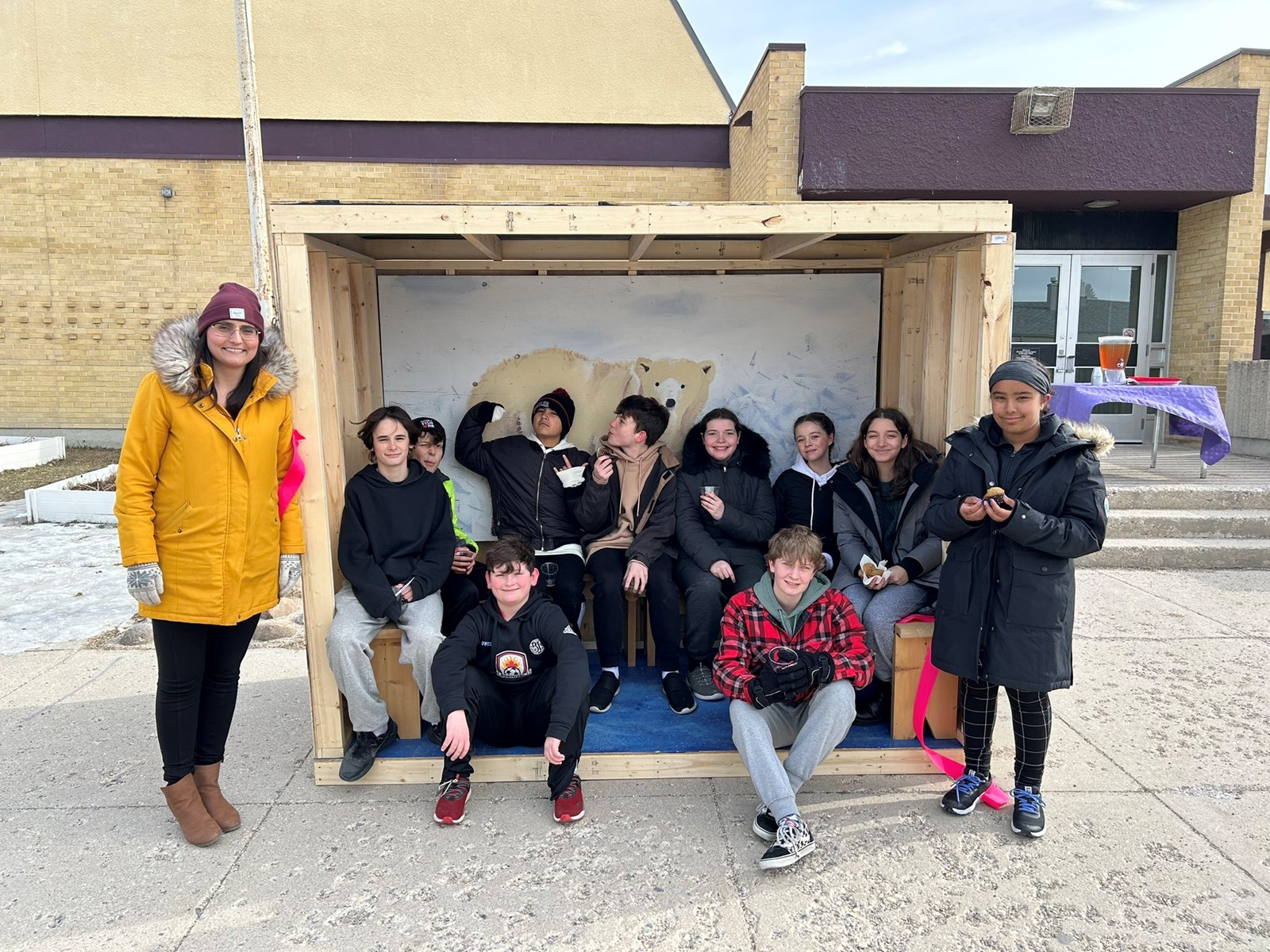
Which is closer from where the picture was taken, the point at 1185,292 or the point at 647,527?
the point at 647,527

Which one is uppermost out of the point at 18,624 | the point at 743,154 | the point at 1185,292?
the point at 743,154

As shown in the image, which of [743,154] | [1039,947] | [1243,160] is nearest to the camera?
[1039,947]

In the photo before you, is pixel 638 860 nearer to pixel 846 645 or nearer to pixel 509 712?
pixel 509 712

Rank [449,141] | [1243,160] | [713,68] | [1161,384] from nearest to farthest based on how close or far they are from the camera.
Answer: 1. [1161,384]
2. [1243,160]
3. [449,141]
4. [713,68]

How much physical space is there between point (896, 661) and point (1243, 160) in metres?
8.90

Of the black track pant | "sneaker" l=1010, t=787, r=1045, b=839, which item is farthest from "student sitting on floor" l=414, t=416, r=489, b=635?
"sneaker" l=1010, t=787, r=1045, b=839

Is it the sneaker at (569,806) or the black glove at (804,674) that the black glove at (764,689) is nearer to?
the black glove at (804,674)

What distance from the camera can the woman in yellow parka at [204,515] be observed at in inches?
106

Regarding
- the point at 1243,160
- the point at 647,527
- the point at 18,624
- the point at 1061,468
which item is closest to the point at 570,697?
the point at 647,527

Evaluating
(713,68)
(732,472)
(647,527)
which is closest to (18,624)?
(647,527)

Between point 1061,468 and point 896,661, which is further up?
point 1061,468

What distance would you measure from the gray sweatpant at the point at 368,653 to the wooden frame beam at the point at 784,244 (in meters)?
2.21

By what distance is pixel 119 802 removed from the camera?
3.22 meters

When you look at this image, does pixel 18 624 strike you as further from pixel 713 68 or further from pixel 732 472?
pixel 713 68
